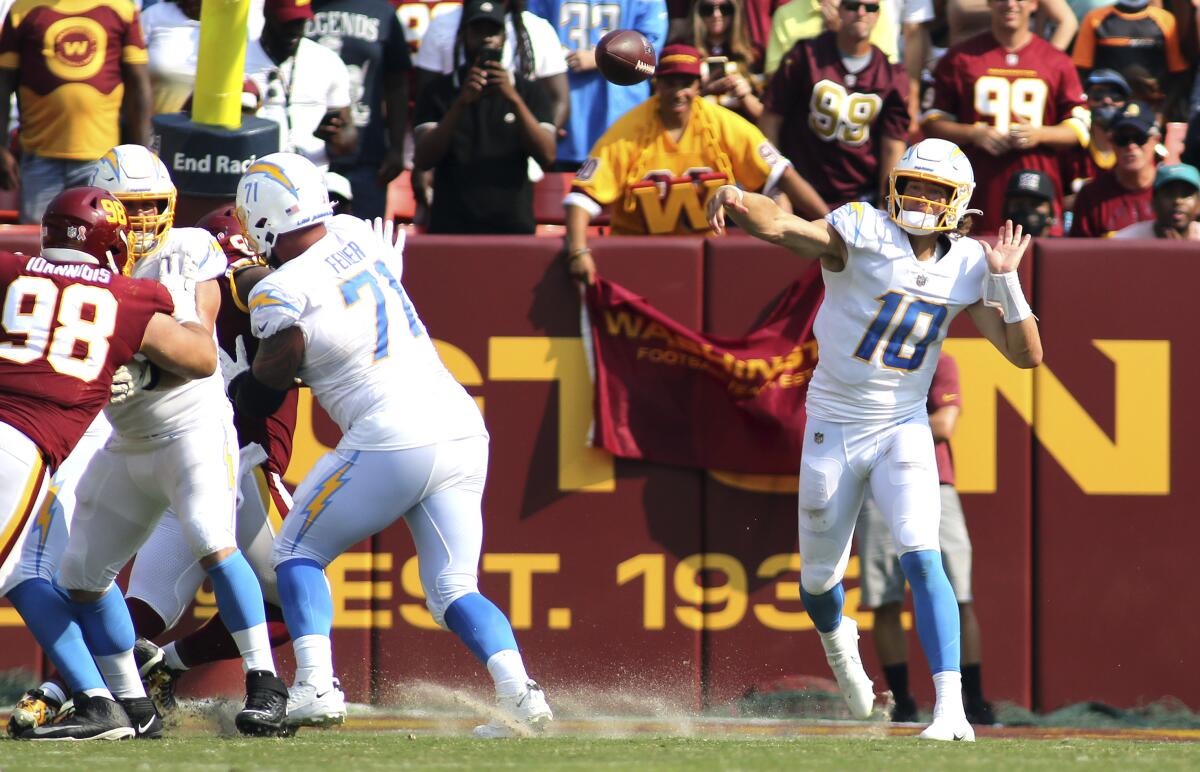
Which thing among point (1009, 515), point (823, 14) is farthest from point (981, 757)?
point (823, 14)

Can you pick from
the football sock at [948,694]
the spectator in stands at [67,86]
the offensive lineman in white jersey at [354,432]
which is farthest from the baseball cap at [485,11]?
the football sock at [948,694]

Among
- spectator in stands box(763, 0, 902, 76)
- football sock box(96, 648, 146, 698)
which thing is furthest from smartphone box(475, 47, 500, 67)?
football sock box(96, 648, 146, 698)

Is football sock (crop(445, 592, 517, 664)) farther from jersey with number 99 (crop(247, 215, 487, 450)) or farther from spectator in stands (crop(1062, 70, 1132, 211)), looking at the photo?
spectator in stands (crop(1062, 70, 1132, 211))

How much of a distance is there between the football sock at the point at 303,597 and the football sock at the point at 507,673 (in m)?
0.51

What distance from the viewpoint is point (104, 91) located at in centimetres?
812

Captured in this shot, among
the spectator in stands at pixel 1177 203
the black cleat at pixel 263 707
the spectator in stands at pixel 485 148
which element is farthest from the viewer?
the spectator in stands at pixel 485 148

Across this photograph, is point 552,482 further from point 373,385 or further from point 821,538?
point 373,385

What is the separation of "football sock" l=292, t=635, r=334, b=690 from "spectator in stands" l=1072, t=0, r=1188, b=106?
5430 millimetres

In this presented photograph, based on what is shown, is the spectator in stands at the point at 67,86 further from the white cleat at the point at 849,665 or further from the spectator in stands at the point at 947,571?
the white cleat at the point at 849,665

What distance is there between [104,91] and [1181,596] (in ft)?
16.7

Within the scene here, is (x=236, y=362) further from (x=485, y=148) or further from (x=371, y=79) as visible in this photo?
(x=371, y=79)

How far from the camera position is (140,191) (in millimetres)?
5848

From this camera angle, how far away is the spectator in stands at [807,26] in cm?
880

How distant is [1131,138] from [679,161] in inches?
82.8
